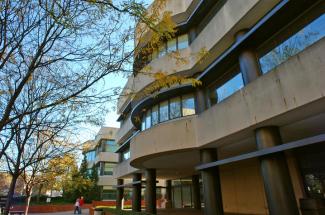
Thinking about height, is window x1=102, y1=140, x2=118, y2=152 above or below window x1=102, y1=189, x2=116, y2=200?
above

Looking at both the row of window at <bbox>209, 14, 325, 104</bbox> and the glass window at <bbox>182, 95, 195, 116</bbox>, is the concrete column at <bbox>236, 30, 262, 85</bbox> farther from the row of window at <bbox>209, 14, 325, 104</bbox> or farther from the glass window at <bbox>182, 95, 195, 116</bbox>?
the glass window at <bbox>182, 95, 195, 116</bbox>

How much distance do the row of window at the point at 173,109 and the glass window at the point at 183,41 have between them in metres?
3.43

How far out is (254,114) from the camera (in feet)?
29.7

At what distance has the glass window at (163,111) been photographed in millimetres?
15391

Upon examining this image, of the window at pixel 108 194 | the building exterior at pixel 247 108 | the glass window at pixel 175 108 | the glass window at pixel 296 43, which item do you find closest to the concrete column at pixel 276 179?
the building exterior at pixel 247 108

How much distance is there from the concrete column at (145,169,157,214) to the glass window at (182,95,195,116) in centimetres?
596

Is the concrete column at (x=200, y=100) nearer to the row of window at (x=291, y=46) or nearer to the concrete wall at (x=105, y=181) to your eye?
the row of window at (x=291, y=46)

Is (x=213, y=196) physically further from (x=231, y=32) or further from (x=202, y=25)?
(x=202, y=25)

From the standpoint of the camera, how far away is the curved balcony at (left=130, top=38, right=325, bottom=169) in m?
7.23

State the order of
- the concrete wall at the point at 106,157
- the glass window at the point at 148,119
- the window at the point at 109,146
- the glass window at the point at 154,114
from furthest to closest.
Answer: the window at the point at 109,146 → the concrete wall at the point at 106,157 → the glass window at the point at 148,119 → the glass window at the point at 154,114

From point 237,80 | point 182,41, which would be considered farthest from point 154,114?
point 237,80

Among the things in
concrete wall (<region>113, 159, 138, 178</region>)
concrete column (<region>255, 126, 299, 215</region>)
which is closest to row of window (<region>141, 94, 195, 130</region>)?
concrete column (<region>255, 126, 299, 215</region>)

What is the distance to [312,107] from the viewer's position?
7469 mm

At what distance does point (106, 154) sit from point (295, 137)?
38157mm
